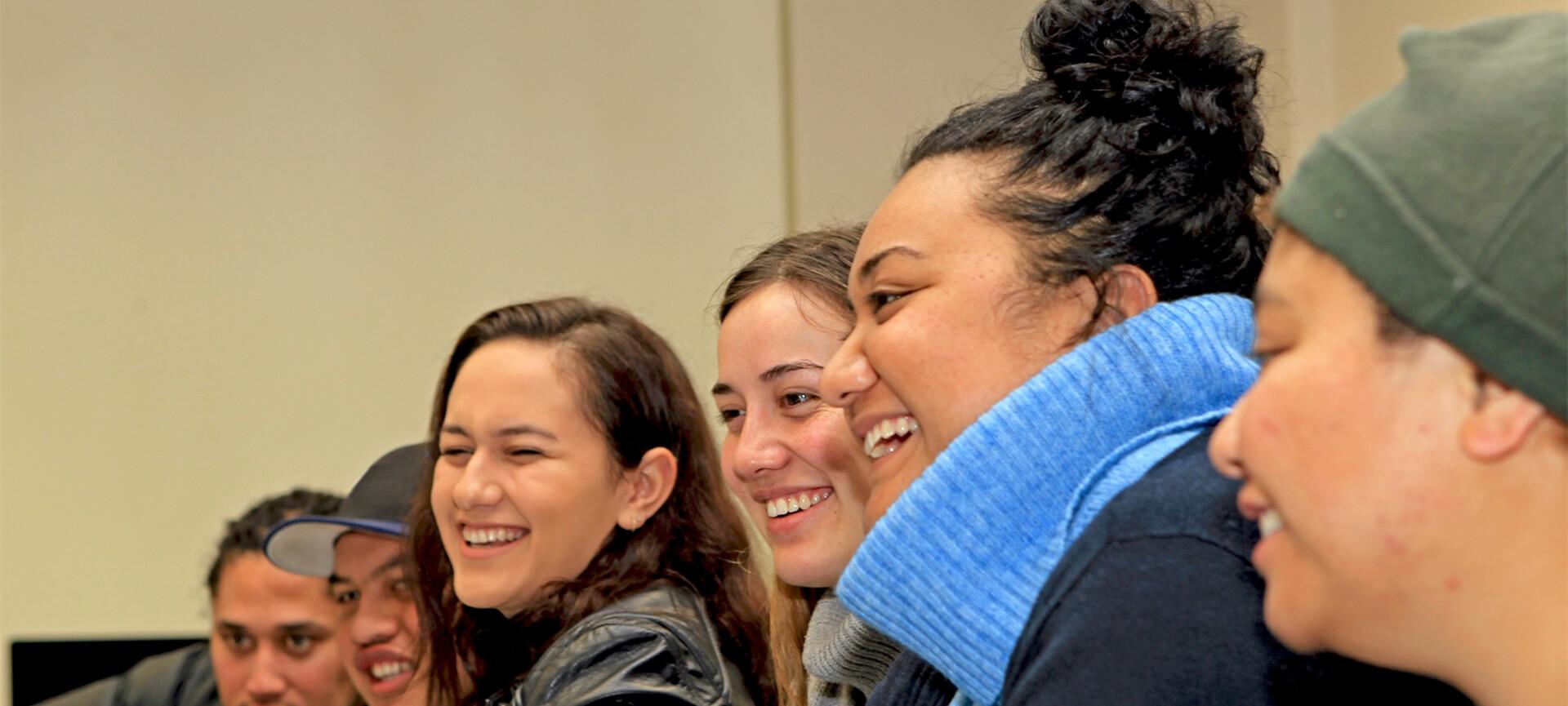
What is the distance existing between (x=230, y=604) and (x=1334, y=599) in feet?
9.33

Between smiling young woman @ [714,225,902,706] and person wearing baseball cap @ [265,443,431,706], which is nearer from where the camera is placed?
smiling young woman @ [714,225,902,706]

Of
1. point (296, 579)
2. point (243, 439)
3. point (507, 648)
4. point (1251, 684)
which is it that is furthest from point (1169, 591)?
point (243, 439)

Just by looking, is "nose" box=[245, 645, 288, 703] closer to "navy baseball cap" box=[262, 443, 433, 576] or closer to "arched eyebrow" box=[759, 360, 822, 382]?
"navy baseball cap" box=[262, 443, 433, 576]

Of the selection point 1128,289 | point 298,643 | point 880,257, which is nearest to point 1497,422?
point 1128,289

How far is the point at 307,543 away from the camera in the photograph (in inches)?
115

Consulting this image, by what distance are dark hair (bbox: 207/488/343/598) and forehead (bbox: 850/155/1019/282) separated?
223 centimetres

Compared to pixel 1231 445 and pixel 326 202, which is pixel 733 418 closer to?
pixel 1231 445

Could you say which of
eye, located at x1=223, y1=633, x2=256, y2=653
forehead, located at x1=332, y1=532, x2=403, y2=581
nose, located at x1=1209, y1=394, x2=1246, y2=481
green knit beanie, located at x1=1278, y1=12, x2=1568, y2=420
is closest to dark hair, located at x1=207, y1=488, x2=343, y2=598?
eye, located at x1=223, y1=633, x2=256, y2=653

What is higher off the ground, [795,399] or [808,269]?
[808,269]

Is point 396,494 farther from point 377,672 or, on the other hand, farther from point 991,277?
point 991,277

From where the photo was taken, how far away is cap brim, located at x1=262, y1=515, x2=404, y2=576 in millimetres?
2863

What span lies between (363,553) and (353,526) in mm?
120

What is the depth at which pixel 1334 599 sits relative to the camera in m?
0.83

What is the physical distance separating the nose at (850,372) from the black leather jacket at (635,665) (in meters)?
0.72
